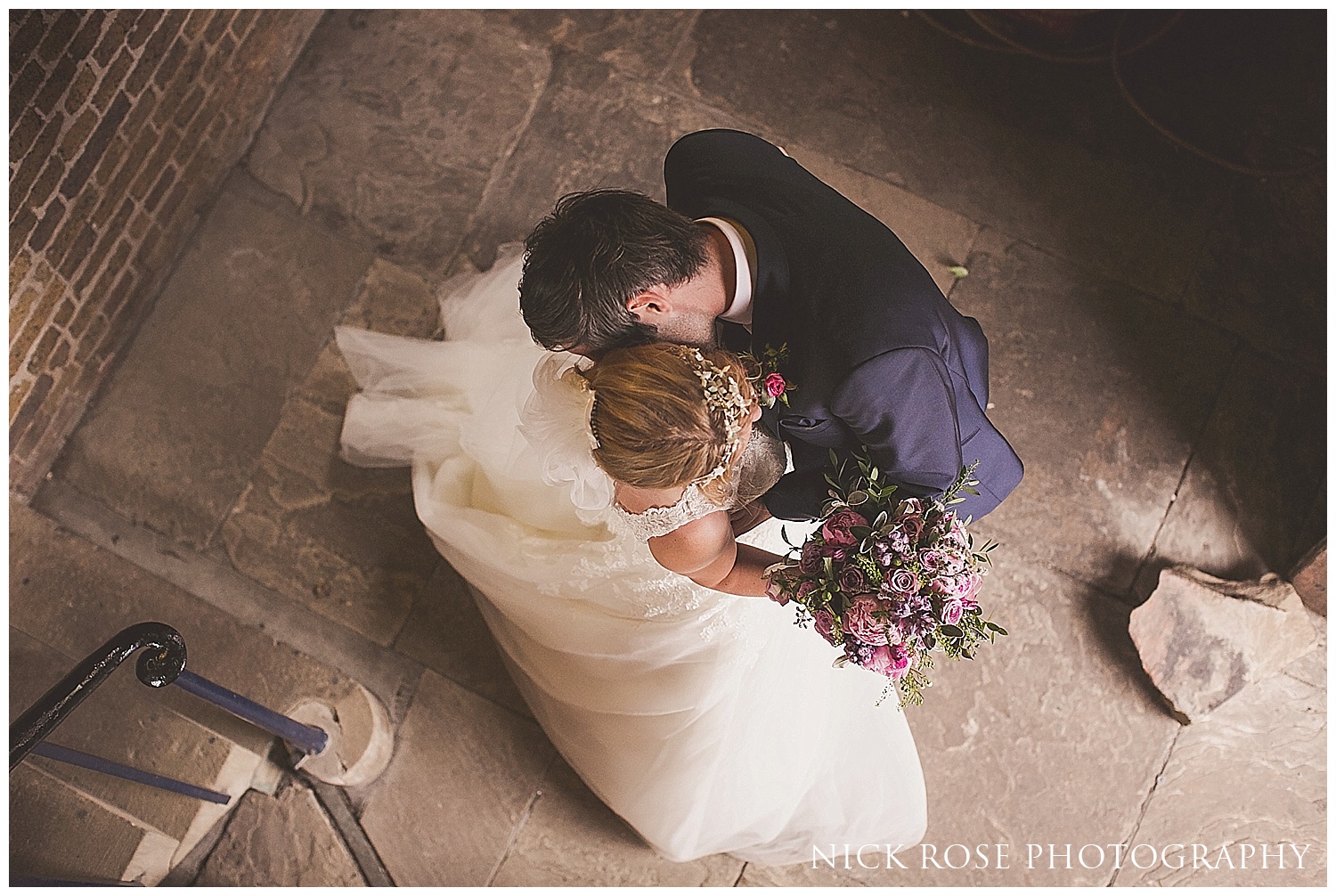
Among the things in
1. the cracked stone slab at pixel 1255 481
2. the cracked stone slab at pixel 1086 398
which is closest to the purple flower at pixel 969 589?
the cracked stone slab at pixel 1086 398

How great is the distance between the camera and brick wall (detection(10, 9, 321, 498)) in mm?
3031

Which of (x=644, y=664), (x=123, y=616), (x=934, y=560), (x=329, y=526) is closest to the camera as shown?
(x=934, y=560)

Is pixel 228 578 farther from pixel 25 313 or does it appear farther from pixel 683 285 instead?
pixel 683 285

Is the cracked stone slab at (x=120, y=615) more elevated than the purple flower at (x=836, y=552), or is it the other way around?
the purple flower at (x=836, y=552)

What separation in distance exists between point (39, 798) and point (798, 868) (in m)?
2.22

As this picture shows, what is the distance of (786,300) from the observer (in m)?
2.02

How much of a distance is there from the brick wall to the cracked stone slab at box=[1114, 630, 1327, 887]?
390 cm

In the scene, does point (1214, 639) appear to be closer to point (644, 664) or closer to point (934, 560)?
point (934, 560)

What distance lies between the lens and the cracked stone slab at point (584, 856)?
10.0 feet

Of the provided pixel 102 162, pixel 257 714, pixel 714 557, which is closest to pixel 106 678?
pixel 257 714

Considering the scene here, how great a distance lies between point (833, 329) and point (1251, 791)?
2.32 metres

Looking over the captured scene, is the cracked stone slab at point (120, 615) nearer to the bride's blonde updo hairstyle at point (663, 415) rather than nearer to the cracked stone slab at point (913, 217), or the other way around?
the bride's blonde updo hairstyle at point (663, 415)

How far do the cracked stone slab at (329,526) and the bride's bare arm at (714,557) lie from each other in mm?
1334

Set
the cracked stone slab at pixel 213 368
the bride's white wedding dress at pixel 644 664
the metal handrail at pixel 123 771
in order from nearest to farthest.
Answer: the metal handrail at pixel 123 771 → the bride's white wedding dress at pixel 644 664 → the cracked stone slab at pixel 213 368
